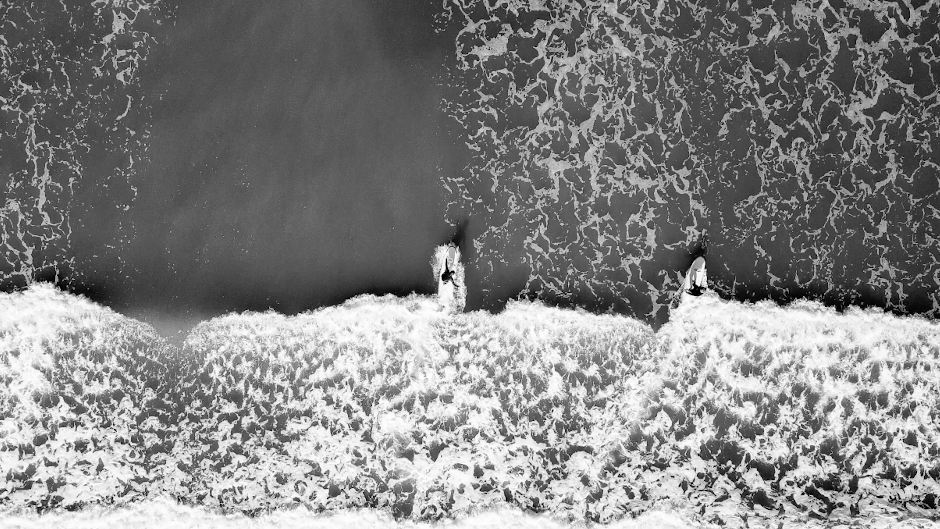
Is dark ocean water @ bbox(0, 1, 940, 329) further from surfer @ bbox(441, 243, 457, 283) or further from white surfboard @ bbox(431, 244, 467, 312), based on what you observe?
surfer @ bbox(441, 243, 457, 283)

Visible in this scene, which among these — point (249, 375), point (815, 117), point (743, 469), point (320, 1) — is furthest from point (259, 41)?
point (743, 469)

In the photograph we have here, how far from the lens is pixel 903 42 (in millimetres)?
5883

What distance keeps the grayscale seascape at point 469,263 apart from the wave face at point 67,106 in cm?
3

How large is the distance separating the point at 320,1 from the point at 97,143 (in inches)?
126

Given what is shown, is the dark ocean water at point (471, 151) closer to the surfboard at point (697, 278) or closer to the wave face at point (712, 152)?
the wave face at point (712, 152)

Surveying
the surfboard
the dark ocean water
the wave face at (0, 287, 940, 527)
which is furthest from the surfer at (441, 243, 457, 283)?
the surfboard

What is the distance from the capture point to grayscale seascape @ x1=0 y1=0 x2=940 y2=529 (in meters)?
5.74

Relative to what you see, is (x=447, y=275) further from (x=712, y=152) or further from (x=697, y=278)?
(x=712, y=152)

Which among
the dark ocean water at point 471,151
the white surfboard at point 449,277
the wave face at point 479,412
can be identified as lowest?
the wave face at point 479,412

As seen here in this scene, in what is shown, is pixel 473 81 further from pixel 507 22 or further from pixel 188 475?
pixel 188 475

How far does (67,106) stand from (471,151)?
16.2 feet

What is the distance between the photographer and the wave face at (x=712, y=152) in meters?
5.85

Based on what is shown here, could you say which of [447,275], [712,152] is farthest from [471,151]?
[712,152]

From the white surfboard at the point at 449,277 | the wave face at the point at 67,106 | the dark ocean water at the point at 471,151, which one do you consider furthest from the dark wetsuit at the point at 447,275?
the wave face at the point at 67,106
